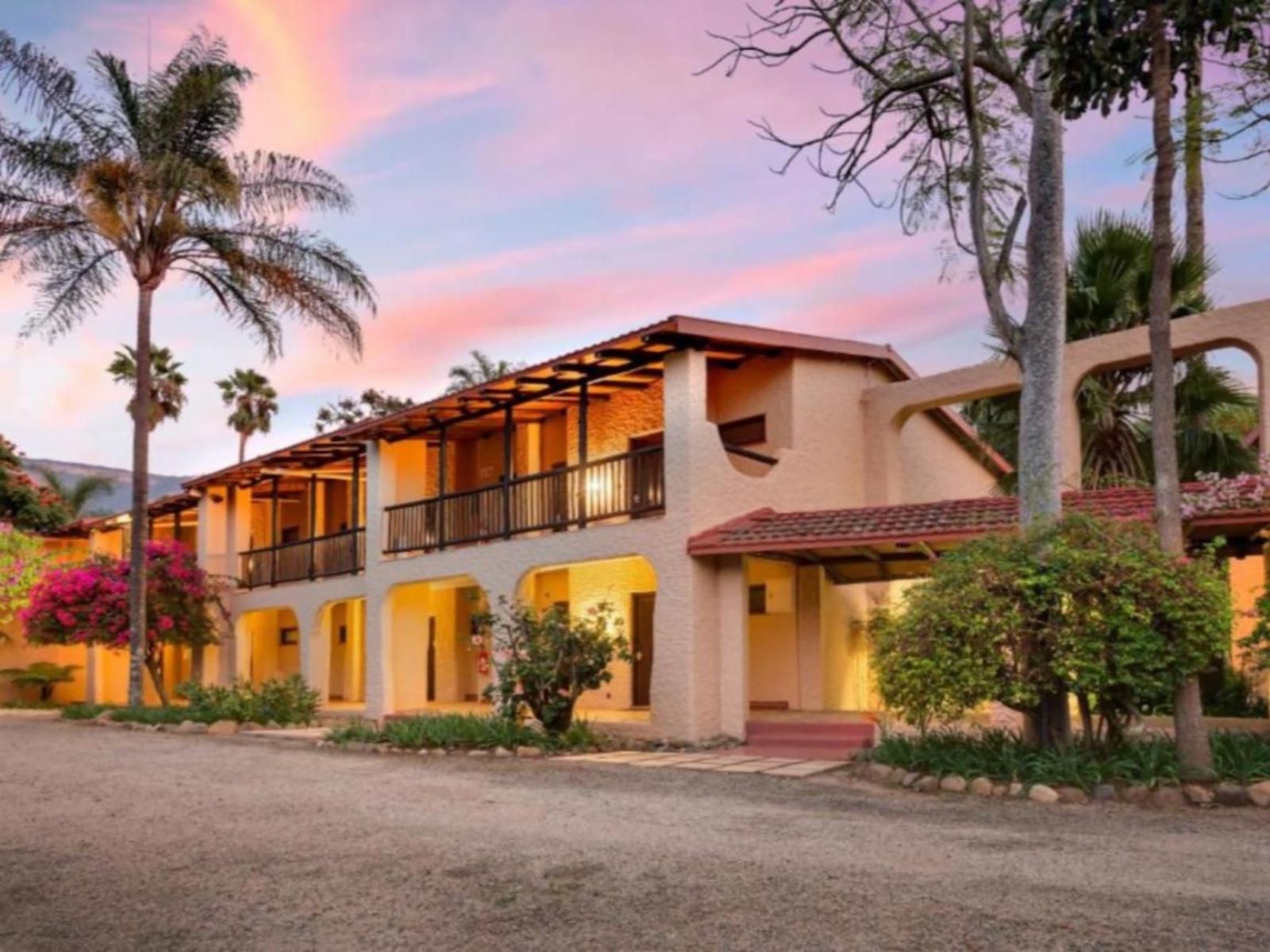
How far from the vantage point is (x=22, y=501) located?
34406 mm

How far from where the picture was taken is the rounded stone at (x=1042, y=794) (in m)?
10.6

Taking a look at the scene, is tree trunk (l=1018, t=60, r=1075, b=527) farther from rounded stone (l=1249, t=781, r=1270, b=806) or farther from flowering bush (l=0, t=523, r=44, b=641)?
flowering bush (l=0, t=523, r=44, b=641)

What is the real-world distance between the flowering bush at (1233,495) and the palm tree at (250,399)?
4318 cm

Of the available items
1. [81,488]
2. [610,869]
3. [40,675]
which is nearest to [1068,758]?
[610,869]

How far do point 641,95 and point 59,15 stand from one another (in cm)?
729

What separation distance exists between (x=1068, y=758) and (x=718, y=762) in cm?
466

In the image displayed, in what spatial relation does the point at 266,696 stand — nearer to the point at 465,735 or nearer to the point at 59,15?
the point at 465,735

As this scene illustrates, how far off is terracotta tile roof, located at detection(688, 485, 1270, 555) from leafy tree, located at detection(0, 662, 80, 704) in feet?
76.1

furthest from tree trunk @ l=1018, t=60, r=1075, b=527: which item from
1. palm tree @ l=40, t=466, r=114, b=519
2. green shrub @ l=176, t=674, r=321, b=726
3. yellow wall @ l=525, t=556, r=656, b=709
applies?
palm tree @ l=40, t=466, r=114, b=519

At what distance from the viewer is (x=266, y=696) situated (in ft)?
70.1

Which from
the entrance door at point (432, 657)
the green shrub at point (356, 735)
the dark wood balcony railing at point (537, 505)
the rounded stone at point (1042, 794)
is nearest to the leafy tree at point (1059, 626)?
the rounded stone at point (1042, 794)

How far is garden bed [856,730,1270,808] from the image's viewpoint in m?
10.4

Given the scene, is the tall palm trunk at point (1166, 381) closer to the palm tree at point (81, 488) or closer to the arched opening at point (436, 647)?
the arched opening at point (436, 647)

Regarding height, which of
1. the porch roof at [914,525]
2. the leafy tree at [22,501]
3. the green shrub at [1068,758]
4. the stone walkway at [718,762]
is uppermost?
the leafy tree at [22,501]
